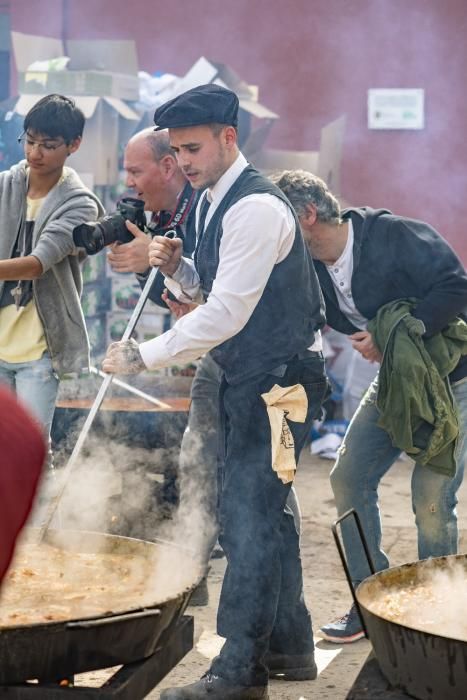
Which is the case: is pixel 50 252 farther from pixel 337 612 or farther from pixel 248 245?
pixel 337 612

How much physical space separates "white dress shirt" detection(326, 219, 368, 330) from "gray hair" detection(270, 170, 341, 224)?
11 centimetres

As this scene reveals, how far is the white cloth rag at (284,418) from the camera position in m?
3.56

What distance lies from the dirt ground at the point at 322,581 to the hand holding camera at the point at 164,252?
57.0 inches

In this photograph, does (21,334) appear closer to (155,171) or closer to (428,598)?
(155,171)

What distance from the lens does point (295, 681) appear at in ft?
13.0

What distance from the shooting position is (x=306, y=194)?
4.10m

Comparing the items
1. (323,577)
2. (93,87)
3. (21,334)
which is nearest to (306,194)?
(21,334)

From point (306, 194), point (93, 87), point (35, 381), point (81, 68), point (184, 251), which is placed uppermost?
point (81, 68)

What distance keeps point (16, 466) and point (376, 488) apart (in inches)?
115

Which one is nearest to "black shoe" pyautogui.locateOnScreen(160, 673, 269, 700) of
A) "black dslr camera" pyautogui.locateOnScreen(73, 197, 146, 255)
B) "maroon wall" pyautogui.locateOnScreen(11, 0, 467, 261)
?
"black dslr camera" pyautogui.locateOnScreen(73, 197, 146, 255)

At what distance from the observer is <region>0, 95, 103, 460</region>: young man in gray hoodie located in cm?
470

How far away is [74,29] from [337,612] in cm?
595

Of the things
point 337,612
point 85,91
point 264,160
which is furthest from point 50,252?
point 264,160

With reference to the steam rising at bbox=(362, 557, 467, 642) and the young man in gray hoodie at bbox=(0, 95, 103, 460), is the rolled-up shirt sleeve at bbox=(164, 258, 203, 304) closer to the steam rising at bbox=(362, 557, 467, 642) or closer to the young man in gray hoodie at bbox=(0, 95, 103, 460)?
the young man in gray hoodie at bbox=(0, 95, 103, 460)
